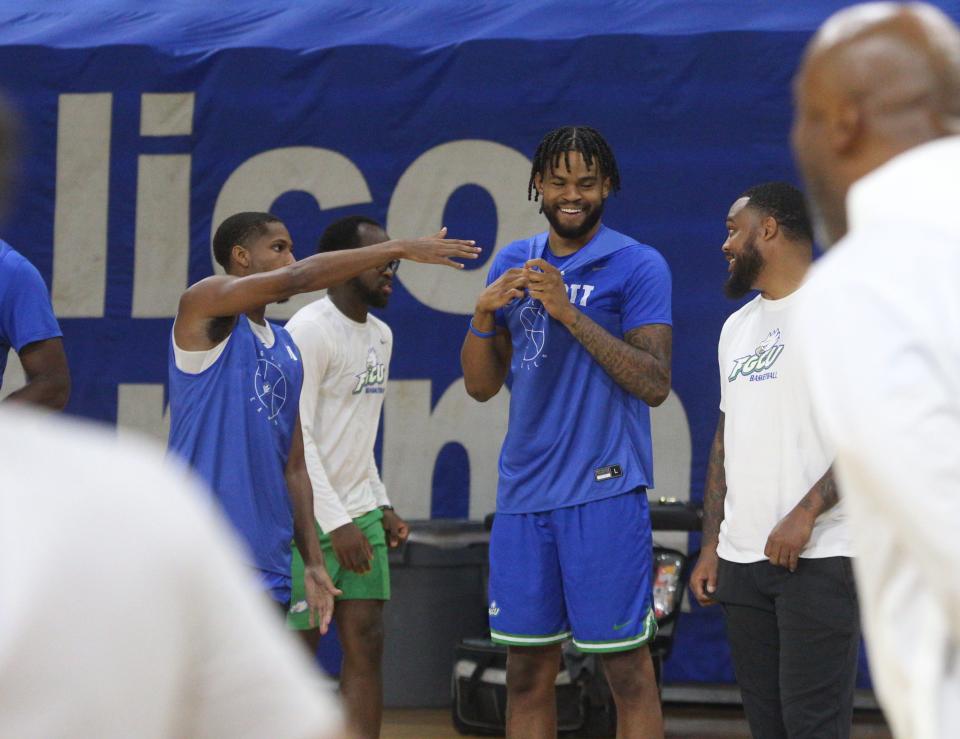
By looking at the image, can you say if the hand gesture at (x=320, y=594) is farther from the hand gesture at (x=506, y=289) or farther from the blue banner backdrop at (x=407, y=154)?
the blue banner backdrop at (x=407, y=154)

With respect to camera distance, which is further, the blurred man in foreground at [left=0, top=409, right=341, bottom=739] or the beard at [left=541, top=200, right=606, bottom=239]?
the beard at [left=541, top=200, right=606, bottom=239]

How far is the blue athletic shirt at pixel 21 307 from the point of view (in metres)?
4.23

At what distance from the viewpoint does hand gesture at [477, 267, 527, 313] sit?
4.41 metres

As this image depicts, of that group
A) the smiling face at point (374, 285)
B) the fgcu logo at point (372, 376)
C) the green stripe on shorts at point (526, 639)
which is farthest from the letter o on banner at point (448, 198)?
the green stripe on shorts at point (526, 639)

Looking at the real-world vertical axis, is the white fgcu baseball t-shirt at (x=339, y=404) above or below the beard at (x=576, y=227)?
below

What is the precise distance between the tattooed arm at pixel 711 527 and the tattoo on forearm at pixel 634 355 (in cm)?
24

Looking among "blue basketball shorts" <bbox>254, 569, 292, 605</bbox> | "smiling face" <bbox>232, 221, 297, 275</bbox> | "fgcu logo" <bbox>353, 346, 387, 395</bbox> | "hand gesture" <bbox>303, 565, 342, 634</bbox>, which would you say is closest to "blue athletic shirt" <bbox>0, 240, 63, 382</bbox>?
"smiling face" <bbox>232, 221, 297, 275</bbox>

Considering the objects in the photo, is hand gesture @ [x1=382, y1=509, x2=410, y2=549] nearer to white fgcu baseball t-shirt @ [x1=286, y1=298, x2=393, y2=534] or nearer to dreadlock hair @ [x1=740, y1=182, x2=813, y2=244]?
white fgcu baseball t-shirt @ [x1=286, y1=298, x2=393, y2=534]

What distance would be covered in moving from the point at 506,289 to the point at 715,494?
93 cm

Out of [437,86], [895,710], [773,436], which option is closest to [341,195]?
[437,86]

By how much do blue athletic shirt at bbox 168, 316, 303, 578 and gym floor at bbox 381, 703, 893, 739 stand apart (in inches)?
76.4

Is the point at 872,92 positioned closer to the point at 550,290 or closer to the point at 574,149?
the point at 550,290

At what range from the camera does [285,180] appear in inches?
278

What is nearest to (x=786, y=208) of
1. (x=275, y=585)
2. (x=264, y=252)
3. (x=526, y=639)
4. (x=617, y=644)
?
(x=617, y=644)
